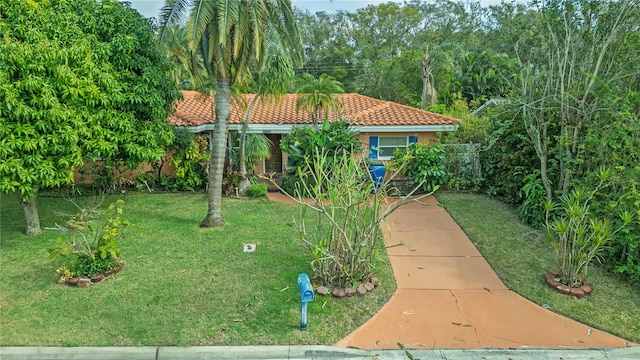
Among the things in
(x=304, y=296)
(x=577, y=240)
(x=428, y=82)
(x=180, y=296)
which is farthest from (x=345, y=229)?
(x=428, y=82)

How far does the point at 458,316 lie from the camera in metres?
6.80

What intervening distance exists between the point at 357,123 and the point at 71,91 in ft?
31.1

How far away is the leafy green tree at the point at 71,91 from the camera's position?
7.78 m

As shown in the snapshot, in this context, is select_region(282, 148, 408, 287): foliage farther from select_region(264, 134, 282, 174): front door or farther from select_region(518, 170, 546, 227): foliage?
select_region(264, 134, 282, 174): front door

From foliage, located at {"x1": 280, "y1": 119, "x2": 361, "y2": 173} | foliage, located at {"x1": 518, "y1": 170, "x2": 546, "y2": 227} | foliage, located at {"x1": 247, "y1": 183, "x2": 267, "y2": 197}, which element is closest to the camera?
foliage, located at {"x1": 518, "y1": 170, "x2": 546, "y2": 227}

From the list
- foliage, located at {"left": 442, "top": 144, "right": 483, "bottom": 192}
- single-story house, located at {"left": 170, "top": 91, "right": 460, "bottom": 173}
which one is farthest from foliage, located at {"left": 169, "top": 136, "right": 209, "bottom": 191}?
foliage, located at {"left": 442, "top": 144, "right": 483, "bottom": 192}

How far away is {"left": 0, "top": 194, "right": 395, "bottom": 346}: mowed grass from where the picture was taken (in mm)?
6090

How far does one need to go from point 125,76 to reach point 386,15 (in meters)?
34.0

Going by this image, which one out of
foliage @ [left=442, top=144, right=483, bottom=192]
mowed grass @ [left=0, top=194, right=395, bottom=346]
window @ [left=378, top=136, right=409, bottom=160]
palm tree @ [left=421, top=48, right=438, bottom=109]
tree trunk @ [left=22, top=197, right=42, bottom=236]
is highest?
palm tree @ [left=421, top=48, right=438, bottom=109]

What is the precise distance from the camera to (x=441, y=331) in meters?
6.37

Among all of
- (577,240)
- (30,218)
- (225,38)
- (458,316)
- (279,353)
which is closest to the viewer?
(279,353)

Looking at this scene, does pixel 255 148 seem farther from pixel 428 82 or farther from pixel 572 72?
pixel 428 82

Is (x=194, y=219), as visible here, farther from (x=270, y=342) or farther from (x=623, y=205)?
(x=623, y=205)

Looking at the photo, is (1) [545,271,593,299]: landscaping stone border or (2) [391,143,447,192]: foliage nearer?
(1) [545,271,593,299]: landscaping stone border
